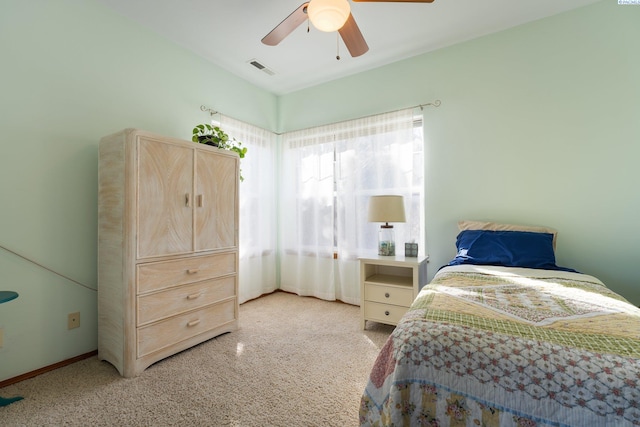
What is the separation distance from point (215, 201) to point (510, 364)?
227 centimetres

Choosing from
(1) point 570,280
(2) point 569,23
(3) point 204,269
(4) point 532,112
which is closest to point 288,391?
(3) point 204,269

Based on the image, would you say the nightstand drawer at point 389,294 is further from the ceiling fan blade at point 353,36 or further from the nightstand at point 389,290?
the ceiling fan blade at point 353,36

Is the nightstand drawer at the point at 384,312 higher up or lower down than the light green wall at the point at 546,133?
lower down

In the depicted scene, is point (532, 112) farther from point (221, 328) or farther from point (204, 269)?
point (221, 328)

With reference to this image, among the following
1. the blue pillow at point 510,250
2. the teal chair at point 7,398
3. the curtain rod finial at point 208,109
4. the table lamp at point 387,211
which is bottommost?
the teal chair at point 7,398

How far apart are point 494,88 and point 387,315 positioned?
234 cm

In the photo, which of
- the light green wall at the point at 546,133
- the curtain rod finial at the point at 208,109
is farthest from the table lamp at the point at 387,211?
the curtain rod finial at the point at 208,109

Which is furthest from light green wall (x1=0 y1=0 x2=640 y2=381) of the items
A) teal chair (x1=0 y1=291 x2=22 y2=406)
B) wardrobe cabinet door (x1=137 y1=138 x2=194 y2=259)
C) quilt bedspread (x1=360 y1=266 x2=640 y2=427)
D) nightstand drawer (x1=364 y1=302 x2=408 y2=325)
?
quilt bedspread (x1=360 y1=266 x2=640 y2=427)

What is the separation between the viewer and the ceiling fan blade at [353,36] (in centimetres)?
190

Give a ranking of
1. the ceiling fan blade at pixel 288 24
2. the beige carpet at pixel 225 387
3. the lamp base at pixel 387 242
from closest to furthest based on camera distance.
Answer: the beige carpet at pixel 225 387, the ceiling fan blade at pixel 288 24, the lamp base at pixel 387 242

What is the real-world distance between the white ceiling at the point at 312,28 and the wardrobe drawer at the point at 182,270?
81.3 inches

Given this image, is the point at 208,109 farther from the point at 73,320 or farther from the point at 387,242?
the point at 387,242

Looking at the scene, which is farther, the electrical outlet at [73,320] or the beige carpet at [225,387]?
the electrical outlet at [73,320]

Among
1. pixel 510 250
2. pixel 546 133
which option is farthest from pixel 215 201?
pixel 546 133
